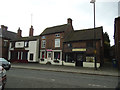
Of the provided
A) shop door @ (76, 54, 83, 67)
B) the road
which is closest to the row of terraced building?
shop door @ (76, 54, 83, 67)

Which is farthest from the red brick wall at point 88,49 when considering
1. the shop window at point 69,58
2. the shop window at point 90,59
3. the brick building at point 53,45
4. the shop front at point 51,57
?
the shop front at point 51,57

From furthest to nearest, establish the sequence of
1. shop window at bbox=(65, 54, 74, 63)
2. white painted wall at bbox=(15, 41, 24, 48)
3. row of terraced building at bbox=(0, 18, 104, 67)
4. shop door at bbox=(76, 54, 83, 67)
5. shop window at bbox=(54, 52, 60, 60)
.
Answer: white painted wall at bbox=(15, 41, 24, 48) < shop window at bbox=(54, 52, 60, 60) < shop window at bbox=(65, 54, 74, 63) < shop door at bbox=(76, 54, 83, 67) < row of terraced building at bbox=(0, 18, 104, 67)

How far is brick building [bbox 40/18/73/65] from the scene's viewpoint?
912 inches

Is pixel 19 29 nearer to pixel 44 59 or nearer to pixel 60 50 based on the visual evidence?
pixel 44 59

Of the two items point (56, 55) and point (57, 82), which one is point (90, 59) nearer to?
point (56, 55)

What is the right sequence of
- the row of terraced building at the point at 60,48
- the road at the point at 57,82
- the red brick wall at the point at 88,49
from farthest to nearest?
the row of terraced building at the point at 60,48, the red brick wall at the point at 88,49, the road at the point at 57,82

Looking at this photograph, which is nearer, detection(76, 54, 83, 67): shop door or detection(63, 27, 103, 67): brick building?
detection(63, 27, 103, 67): brick building

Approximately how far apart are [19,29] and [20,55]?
10549 mm

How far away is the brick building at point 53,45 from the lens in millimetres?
23172

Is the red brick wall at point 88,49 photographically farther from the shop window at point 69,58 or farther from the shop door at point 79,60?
the shop door at point 79,60

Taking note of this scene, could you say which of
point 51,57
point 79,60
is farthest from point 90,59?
point 51,57

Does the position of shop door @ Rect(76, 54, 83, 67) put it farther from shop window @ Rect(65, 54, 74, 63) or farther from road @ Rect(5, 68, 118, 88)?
road @ Rect(5, 68, 118, 88)

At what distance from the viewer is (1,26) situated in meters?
35.8

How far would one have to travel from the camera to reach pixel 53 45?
24.2 m
